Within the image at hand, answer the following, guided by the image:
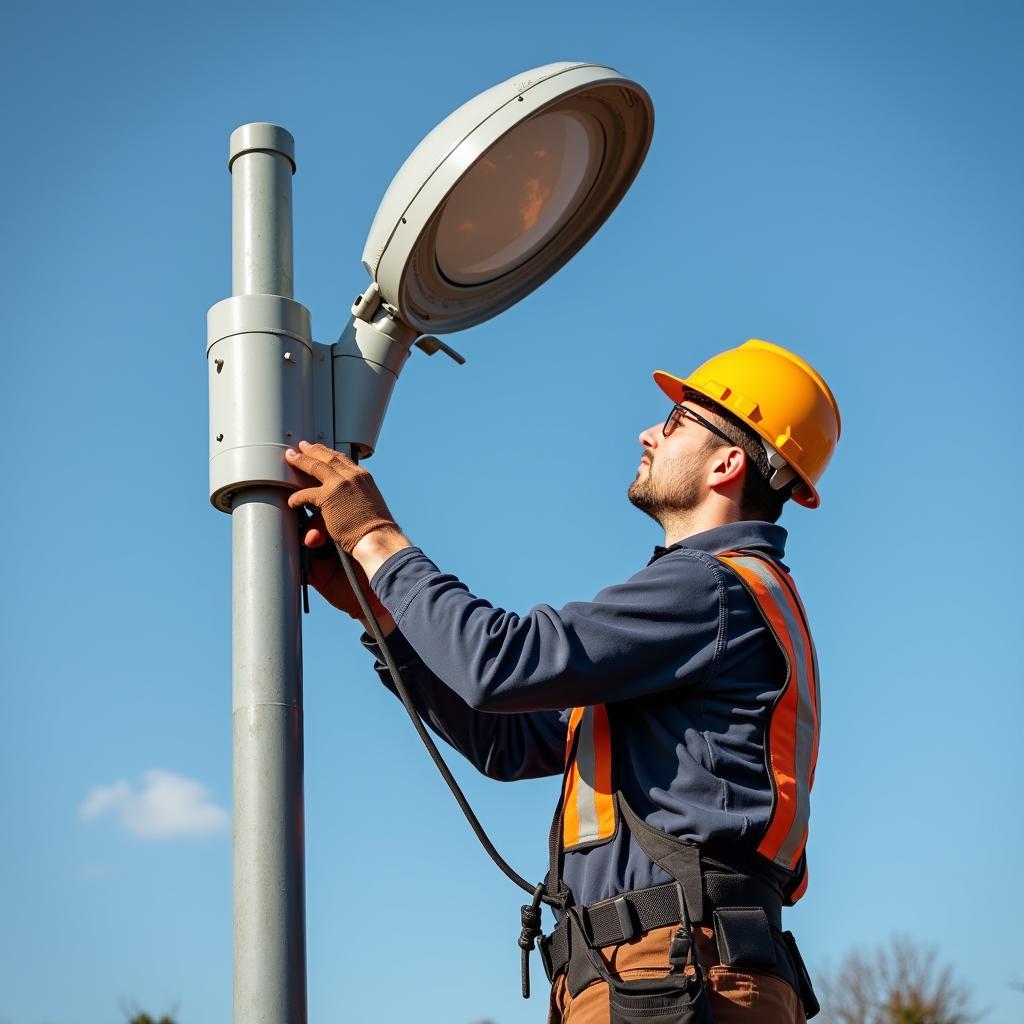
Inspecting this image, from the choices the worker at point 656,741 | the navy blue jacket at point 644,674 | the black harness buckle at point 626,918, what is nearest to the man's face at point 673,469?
the worker at point 656,741

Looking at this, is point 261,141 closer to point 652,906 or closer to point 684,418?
point 684,418

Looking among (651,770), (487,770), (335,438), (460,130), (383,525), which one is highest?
(460,130)

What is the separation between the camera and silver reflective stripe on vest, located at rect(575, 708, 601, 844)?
3.13 metres

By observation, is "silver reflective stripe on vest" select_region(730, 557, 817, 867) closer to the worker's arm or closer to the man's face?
the worker's arm

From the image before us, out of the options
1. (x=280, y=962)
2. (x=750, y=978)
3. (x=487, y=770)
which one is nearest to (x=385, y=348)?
(x=487, y=770)

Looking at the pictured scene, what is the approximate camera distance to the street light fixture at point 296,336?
3000 millimetres

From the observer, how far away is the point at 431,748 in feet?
11.0

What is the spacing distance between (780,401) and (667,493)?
1.39 feet

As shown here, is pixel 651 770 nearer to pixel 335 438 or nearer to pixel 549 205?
pixel 335 438

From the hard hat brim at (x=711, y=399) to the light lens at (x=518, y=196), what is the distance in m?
0.54

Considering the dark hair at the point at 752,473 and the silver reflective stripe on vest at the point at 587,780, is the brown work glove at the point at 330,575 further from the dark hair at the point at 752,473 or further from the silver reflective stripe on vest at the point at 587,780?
the dark hair at the point at 752,473

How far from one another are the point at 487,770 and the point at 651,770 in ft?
2.59

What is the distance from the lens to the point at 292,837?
119 inches

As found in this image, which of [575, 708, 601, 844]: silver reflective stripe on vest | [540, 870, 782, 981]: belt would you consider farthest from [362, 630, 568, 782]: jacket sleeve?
[540, 870, 782, 981]: belt
